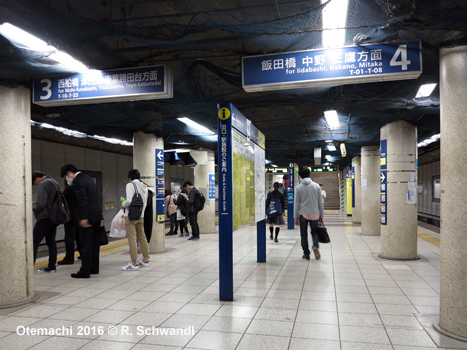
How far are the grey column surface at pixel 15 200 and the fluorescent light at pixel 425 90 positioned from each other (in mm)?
5439

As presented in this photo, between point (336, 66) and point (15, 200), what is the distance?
13.1 feet

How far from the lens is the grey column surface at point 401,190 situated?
7.01 metres

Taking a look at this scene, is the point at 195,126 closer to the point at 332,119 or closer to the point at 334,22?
the point at 332,119

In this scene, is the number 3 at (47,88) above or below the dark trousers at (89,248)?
above

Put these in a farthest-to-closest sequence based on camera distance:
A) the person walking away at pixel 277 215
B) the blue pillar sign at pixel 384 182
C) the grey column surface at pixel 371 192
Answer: the grey column surface at pixel 371 192 → the person walking away at pixel 277 215 → the blue pillar sign at pixel 384 182

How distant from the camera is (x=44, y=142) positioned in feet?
31.0

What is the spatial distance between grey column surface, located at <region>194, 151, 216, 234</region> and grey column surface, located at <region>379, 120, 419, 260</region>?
6018 mm

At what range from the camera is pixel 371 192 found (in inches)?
441

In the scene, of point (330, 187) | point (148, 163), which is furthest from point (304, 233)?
point (330, 187)

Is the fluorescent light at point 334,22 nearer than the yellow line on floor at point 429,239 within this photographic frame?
Yes

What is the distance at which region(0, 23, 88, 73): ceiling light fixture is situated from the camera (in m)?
3.51

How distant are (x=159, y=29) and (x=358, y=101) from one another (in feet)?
11.4

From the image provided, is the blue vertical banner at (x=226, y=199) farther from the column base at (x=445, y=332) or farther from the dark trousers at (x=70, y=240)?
the dark trousers at (x=70, y=240)

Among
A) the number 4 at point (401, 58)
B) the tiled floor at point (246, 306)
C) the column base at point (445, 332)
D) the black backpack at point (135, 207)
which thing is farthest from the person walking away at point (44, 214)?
the column base at point (445, 332)
